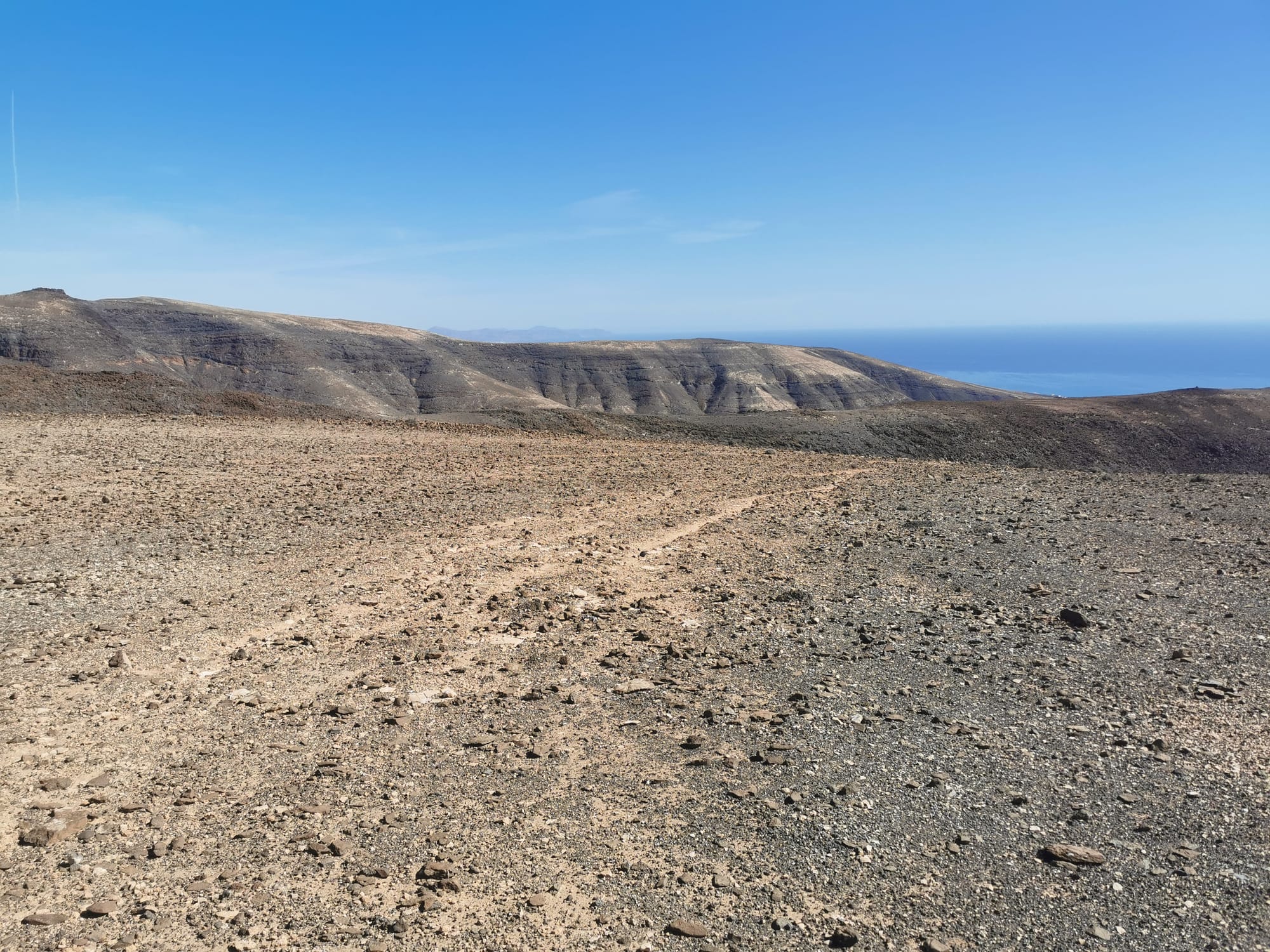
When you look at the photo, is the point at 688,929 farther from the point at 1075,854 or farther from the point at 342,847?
the point at 1075,854

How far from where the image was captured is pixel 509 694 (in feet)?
22.0

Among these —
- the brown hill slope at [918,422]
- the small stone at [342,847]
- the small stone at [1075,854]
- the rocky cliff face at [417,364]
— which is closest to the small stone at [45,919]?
the small stone at [342,847]

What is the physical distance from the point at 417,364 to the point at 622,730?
8345 cm

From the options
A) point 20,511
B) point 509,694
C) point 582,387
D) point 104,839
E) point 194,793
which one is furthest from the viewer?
point 582,387

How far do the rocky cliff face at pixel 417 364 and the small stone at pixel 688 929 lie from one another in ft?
156

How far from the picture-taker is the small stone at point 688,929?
394cm

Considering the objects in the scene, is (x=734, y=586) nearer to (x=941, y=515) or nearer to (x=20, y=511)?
(x=941, y=515)

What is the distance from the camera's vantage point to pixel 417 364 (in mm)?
85125

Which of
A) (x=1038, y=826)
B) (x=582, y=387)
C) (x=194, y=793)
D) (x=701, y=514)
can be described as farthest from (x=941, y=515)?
(x=582, y=387)

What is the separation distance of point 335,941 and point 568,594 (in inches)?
215

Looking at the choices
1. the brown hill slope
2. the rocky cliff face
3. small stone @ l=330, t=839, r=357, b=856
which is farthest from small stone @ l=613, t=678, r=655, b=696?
A: the rocky cliff face

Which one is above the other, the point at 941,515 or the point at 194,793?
the point at 941,515

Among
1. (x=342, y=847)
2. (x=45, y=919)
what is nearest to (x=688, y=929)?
(x=342, y=847)

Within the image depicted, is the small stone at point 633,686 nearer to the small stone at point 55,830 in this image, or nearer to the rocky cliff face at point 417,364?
the small stone at point 55,830
